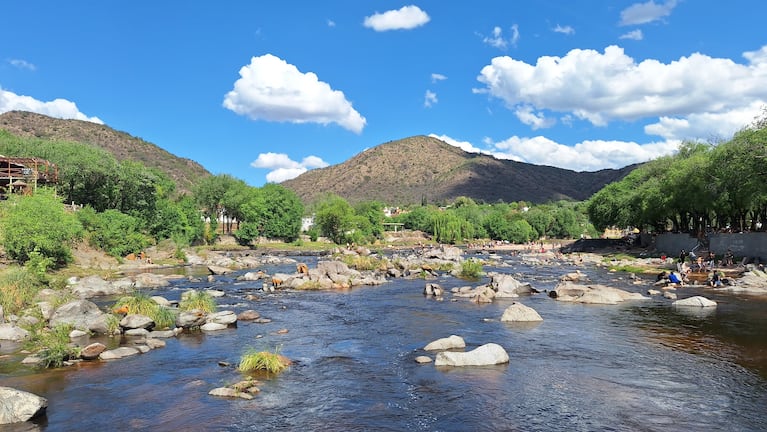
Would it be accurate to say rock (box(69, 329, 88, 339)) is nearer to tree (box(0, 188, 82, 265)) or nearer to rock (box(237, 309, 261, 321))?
rock (box(237, 309, 261, 321))

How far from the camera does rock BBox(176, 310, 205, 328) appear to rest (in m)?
25.2

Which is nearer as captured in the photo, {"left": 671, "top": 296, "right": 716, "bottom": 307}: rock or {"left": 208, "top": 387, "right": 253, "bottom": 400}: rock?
{"left": 208, "top": 387, "right": 253, "bottom": 400}: rock

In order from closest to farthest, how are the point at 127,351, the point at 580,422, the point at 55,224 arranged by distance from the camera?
the point at 580,422 < the point at 127,351 < the point at 55,224

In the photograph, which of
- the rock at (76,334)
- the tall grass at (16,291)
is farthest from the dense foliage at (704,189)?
the tall grass at (16,291)

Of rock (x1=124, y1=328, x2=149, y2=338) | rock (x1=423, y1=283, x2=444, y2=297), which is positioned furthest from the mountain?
rock (x1=124, y1=328, x2=149, y2=338)

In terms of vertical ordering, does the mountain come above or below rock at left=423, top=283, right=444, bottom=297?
above

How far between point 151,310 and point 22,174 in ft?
177

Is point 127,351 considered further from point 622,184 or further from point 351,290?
point 622,184

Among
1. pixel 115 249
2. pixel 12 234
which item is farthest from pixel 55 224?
pixel 115 249

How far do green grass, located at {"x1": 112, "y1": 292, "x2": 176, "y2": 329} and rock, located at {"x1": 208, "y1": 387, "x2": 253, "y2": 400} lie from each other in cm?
1118

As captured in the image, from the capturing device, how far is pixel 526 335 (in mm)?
24000

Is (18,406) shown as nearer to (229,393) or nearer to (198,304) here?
(229,393)

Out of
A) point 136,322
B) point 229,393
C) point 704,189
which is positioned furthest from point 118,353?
point 704,189

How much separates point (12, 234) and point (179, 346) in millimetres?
31612
